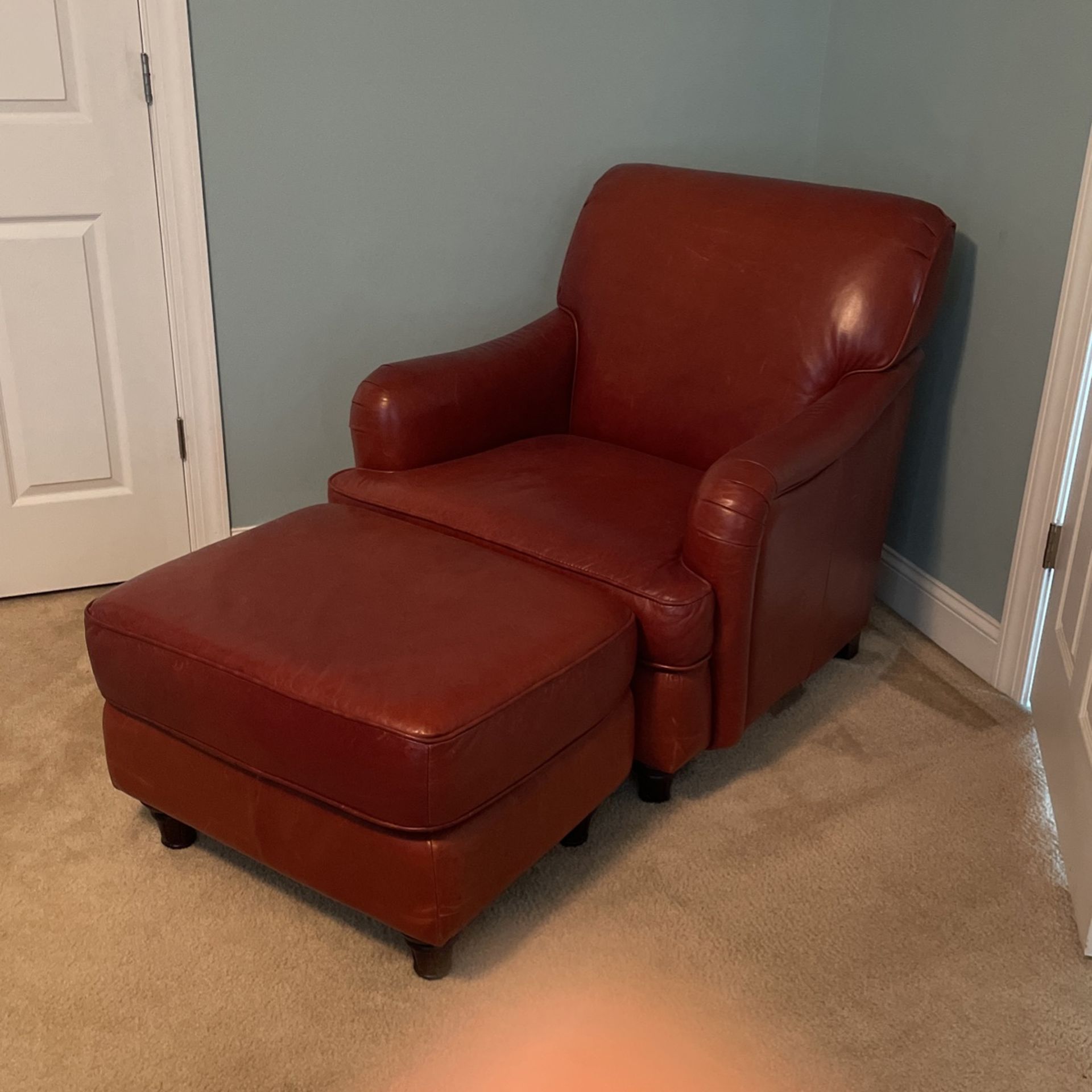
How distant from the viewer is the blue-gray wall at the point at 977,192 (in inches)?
82.1

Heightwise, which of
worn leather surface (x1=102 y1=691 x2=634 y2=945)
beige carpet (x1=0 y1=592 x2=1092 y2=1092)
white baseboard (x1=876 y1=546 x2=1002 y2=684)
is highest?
worn leather surface (x1=102 y1=691 x2=634 y2=945)

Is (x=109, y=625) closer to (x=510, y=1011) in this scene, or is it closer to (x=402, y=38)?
(x=510, y=1011)

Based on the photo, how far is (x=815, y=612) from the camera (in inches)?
83.1

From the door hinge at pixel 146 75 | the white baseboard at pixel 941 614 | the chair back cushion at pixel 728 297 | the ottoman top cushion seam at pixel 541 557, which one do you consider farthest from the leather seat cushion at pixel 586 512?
the door hinge at pixel 146 75

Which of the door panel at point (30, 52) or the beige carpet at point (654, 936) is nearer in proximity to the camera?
the beige carpet at point (654, 936)

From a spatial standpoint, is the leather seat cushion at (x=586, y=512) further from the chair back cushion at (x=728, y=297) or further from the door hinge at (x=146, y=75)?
the door hinge at (x=146, y=75)

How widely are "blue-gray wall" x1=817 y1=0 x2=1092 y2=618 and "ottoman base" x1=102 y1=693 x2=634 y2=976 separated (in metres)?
0.96

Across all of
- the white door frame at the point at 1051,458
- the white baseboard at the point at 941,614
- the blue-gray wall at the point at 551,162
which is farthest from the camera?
the white baseboard at the point at 941,614

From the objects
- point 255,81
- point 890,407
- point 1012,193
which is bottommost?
point 890,407

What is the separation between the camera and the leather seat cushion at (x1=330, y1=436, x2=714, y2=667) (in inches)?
71.0

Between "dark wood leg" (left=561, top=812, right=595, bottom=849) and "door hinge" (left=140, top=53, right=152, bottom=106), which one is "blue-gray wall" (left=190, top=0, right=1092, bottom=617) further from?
"dark wood leg" (left=561, top=812, right=595, bottom=849)

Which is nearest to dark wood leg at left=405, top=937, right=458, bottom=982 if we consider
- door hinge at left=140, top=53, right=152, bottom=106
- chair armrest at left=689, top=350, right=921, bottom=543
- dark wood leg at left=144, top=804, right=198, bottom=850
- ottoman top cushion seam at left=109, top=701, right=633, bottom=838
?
ottoman top cushion seam at left=109, top=701, right=633, bottom=838

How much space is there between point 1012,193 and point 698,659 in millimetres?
1063

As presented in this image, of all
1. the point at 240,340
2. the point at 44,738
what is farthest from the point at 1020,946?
the point at 240,340
